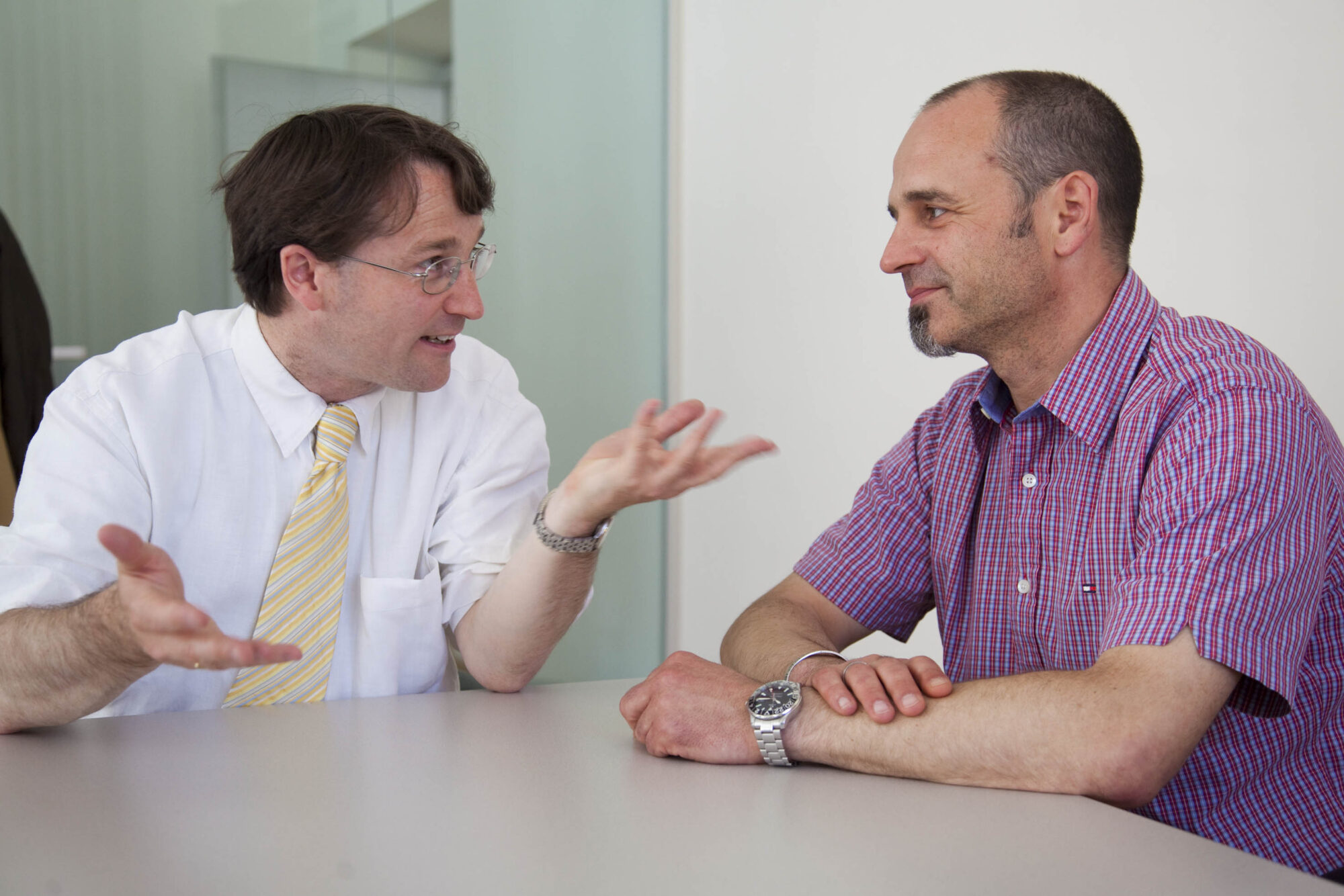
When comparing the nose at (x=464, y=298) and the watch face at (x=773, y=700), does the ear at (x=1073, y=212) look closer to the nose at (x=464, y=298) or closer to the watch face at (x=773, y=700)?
the watch face at (x=773, y=700)

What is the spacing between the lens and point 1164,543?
3.92 ft

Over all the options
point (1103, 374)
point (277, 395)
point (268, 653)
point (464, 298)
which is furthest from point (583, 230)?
point (268, 653)

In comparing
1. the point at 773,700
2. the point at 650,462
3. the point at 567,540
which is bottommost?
the point at 773,700

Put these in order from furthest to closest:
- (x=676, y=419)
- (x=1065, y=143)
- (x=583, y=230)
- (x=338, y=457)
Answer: (x=583, y=230) < (x=338, y=457) < (x=1065, y=143) < (x=676, y=419)

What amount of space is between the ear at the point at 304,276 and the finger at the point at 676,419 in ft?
2.16

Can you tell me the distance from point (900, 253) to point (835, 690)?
2.20 feet

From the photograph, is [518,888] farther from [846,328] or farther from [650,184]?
[650,184]

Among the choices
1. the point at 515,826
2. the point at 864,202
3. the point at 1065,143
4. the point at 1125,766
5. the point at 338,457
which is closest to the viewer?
the point at 515,826

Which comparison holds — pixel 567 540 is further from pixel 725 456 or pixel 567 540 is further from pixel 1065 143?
pixel 1065 143

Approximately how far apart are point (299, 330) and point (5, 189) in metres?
1.41

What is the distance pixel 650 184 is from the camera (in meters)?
3.74

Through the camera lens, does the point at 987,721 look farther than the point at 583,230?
No

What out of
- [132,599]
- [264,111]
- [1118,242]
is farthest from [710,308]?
[132,599]

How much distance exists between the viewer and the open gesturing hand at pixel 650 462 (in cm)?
123
